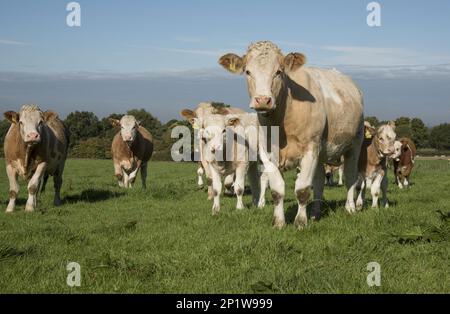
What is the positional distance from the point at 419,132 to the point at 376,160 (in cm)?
6763

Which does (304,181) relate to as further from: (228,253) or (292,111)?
(228,253)

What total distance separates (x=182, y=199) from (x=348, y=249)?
8.69 meters

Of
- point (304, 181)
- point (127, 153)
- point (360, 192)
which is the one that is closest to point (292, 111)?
point (304, 181)

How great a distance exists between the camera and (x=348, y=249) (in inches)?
269

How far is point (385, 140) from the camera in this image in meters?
12.8

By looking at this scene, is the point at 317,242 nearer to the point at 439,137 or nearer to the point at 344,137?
the point at 344,137

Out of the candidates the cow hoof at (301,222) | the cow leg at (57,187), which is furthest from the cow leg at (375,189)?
the cow leg at (57,187)

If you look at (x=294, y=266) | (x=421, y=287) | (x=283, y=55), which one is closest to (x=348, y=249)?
(x=294, y=266)

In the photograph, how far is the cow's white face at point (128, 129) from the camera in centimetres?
1877

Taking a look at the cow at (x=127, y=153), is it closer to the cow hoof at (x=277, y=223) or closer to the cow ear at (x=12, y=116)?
the cow ear at (x=12, y=116)

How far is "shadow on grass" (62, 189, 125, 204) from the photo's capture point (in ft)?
49.1

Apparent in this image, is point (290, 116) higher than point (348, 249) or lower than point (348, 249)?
higher

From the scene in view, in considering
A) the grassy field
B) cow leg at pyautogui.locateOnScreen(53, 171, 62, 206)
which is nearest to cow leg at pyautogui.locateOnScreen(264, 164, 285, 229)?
the grassy field

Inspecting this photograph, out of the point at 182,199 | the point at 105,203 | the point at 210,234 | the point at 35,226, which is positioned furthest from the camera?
the point at 182,199
